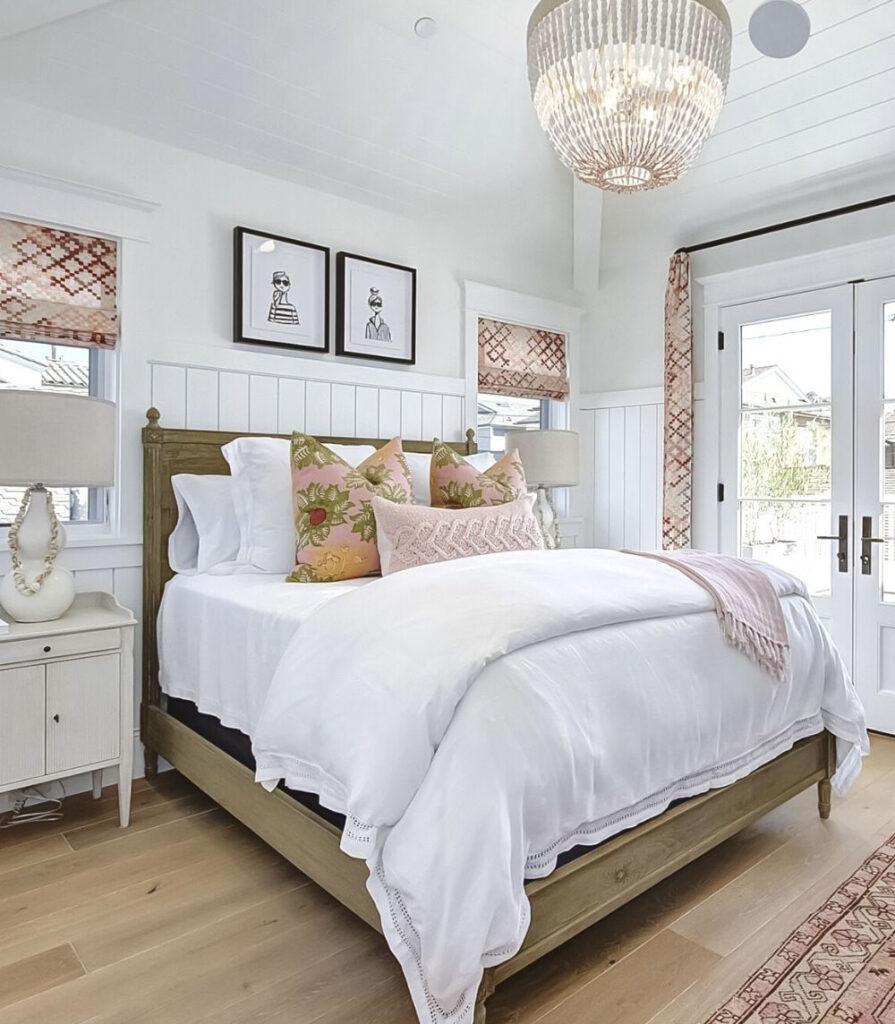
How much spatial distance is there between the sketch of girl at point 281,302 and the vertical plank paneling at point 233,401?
30cm

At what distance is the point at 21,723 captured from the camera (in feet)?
7.04

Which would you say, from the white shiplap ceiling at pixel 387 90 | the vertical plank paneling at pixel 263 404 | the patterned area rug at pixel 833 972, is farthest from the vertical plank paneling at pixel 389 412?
the patterned area rug at pixel 833 972

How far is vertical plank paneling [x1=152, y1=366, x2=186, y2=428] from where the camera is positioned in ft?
9.33

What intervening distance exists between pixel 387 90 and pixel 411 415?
4.65ft

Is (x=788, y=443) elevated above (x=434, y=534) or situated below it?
above

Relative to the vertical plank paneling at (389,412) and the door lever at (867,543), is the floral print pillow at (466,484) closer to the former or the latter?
the vertical plank paneling at (389,412)

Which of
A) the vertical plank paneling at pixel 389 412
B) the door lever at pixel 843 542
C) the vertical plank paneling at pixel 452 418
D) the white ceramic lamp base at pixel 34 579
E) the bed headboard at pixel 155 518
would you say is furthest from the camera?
the vertical plank paneling at pixel 452 418

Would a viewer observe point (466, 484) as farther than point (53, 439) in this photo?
Yes

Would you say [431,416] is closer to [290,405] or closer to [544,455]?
[544,455]

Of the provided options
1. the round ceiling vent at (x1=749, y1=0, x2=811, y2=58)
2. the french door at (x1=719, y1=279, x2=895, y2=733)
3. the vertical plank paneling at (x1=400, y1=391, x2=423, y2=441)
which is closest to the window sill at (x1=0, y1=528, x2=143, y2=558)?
the vertical plank paneling at (x1=400, y1=391, x2=423, y2=441)

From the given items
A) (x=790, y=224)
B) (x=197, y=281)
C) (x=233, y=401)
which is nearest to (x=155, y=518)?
(x=233, y=401)

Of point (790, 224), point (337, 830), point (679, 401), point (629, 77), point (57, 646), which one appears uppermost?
point (790, 224)

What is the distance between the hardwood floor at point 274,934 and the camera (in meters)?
1.52

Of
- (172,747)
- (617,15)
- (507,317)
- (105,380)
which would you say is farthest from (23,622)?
(507,317)
